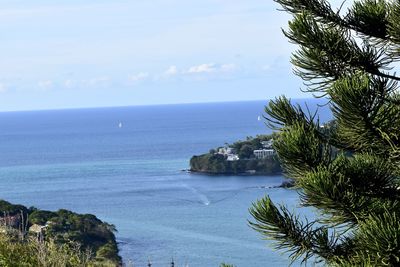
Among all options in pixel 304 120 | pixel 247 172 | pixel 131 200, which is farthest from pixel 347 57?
pixel 247 172

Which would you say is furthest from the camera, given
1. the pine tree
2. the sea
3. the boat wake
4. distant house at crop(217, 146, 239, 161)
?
distant house at crop(217, 146, 239, 161)

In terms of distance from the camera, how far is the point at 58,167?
54.6 metres

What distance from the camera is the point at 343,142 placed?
4.05m

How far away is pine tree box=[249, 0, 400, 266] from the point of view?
3.38 metres

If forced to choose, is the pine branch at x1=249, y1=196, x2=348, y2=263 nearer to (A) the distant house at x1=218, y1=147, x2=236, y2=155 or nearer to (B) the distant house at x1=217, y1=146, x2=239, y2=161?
(B) the distant house at x1=217, y1=146, x2=239, y2=161

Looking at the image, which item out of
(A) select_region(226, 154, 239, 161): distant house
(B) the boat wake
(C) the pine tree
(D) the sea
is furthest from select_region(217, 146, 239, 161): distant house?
(C) the pine tree

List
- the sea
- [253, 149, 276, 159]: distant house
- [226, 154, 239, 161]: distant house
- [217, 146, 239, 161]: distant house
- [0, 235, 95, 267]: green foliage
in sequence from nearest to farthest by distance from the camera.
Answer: [0, 235, 95, 267]: green foliage
the sea
[253, 149, 276, 159]: distant house
[226, 154, 239, 161]: distant house
[217, 146, 239, 161]: distant house

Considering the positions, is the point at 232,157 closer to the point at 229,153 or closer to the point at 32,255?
the point at 229,153

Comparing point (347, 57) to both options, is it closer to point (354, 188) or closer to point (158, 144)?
point (354, 188)

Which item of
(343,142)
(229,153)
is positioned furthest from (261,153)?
(343,142)

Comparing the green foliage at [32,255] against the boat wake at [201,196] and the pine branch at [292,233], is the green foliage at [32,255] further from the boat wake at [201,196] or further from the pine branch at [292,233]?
the boat wake at [201,196]

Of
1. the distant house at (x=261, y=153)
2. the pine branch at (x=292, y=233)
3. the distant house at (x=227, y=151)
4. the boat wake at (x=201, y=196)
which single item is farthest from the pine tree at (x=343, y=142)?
the distant house at (x=227, y=151)

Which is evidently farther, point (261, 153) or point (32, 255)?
point (261, 153)

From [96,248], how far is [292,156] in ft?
62.6
